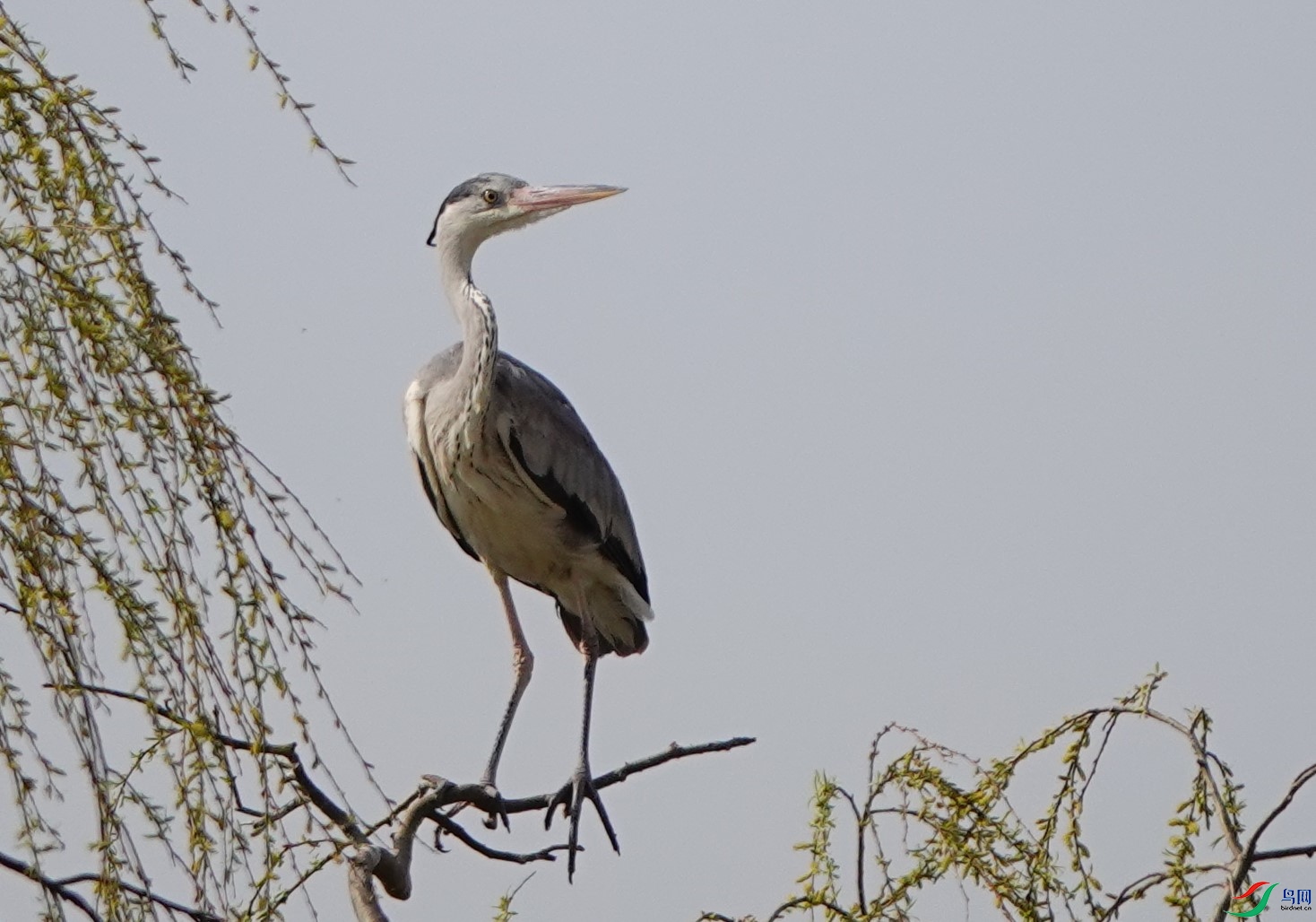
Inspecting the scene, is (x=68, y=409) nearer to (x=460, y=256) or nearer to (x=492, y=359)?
(x=492, y=359)

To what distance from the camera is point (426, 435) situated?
4688 millimetres

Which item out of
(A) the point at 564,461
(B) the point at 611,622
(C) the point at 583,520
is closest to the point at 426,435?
(A) the point at 564,461

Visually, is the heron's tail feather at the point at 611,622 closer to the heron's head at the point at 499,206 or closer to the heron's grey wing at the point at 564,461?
the heron's grey wing at the point at 564,461

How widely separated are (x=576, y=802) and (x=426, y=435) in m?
1.06

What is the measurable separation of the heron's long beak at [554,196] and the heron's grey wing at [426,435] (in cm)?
46

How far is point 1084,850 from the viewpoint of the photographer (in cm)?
258

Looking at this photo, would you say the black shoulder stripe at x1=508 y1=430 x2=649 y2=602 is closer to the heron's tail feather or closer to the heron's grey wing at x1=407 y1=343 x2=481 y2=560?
the heron's tail feather

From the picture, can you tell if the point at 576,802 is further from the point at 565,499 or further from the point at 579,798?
the point at 565,499

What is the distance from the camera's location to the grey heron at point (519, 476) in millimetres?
4625

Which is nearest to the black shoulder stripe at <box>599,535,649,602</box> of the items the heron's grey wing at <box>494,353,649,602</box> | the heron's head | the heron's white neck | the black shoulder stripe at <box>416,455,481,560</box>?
the heron's grey wing at <box>494,353,649,602</box>

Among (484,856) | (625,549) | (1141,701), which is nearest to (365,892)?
(484,856)

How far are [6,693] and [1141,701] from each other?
160 centimetres

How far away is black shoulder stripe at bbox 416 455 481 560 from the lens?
4.78 metres

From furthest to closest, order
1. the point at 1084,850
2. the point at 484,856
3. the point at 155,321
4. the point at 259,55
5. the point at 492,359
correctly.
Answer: the point at 492,359 → the point at 484,856 → the point at 1084,850 → the point at 259,55 → the point at 155,321
